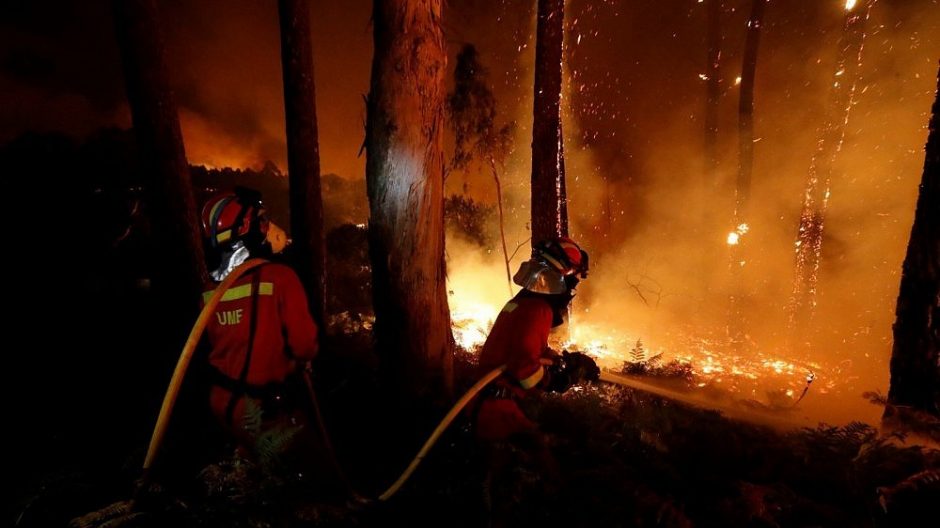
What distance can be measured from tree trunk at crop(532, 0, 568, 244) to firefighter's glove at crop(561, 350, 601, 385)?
4.72m

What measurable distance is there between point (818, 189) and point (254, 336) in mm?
21274

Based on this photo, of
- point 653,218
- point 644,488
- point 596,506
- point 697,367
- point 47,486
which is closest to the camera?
point 47,486

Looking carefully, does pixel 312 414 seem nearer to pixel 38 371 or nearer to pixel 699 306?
pixel 38 371

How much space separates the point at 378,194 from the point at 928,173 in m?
5.33

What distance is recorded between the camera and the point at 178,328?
666cm

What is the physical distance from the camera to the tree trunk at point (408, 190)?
10.2 feet

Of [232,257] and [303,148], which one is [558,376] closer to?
[232,257]

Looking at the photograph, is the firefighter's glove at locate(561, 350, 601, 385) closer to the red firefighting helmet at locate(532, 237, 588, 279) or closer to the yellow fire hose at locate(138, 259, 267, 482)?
the red firefighting helmet at locate(532, 237, 588, 279)

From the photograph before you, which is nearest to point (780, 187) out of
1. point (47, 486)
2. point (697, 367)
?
point (697, 367)

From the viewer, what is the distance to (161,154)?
582 centimetres

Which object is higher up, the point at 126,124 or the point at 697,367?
the point at 126,124

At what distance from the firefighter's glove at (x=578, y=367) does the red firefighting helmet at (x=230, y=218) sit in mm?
2574

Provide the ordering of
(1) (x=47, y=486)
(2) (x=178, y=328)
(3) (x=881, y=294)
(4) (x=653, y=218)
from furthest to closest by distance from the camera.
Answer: (4) (x=653, y=218)
(3) (x=881, y=294)
(2) (x=178, y=328)
(1) (x=47, y=486)

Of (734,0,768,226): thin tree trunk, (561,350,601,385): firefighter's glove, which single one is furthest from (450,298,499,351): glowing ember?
(734,0,768,226): thin tree trunk
